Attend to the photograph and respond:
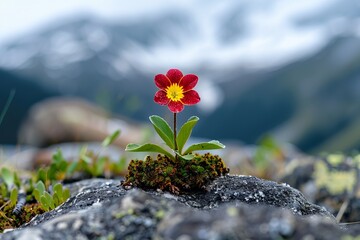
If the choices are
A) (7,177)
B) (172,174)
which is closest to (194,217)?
(172,174)

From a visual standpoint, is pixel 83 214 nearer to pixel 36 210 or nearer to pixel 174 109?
pixel 174 109

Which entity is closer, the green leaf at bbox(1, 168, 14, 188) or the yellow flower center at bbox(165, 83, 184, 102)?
the yellow flower center at bbox(165, 83, 184, 102)

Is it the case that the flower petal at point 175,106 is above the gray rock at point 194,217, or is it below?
above

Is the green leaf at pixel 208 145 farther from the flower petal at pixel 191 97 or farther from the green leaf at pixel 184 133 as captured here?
the flower petal at pixel 191 97

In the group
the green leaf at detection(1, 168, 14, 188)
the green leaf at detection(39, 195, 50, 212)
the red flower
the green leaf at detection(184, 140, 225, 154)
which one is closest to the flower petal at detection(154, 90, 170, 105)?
the red flower

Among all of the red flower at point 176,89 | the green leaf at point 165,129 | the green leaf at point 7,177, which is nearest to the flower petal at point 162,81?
the red flower at point 176,89

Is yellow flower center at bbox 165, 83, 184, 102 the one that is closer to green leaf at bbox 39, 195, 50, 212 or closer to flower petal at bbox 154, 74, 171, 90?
flower petal at bbox 154, 74, 171, 90
